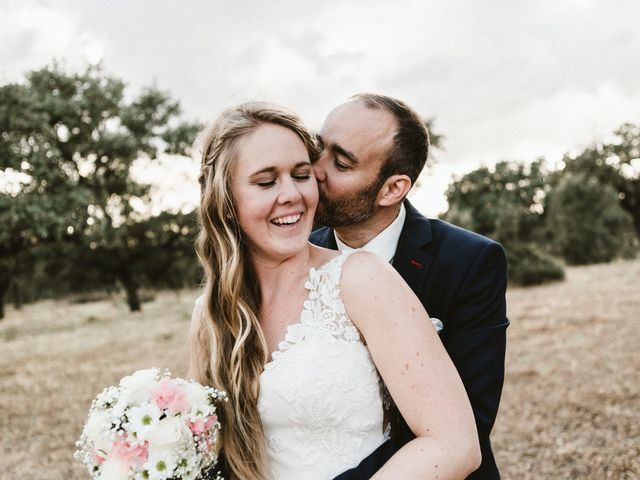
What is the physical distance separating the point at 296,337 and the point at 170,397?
55 centimetres

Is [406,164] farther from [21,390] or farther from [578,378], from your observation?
[21,390]

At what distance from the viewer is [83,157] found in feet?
67.9

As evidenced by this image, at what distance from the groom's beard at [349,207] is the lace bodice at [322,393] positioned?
0.80 meters

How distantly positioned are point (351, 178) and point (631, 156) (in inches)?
1955

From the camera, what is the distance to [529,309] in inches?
599

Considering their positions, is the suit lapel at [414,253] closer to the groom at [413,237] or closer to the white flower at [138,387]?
the groom at [413,237]

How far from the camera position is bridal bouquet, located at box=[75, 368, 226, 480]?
2.10 m

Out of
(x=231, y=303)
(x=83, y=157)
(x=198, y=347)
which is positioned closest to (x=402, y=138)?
(x=231, y=303)

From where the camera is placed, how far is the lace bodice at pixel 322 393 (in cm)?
231

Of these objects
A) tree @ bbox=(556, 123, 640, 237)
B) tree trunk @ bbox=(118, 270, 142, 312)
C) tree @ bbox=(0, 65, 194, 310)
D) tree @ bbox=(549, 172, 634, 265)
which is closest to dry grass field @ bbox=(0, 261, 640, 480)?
tree @ bbox=(0, 65, 194, 310)

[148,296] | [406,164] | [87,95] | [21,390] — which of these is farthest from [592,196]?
[406,164]

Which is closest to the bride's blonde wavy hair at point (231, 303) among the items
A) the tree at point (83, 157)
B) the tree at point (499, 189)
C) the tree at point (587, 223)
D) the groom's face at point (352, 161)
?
the groom's face at point (352, 161)

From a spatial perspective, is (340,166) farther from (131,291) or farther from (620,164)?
(620,164)

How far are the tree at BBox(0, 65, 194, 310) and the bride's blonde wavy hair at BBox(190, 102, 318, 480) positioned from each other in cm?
1032
